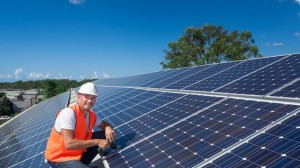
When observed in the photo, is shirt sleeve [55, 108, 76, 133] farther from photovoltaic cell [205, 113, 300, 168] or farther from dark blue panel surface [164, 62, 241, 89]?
dark blue panel surface [164, 62, 241, 89]

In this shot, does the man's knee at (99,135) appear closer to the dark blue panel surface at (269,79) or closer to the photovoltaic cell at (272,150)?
the photovoltaic cell at (272,150)

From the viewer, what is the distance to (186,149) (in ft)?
19.3

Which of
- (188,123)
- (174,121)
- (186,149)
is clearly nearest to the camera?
(186,149)

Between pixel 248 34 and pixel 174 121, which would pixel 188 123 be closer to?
pixel 174 121

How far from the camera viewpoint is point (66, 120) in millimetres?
6148

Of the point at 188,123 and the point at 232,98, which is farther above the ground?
the point at 232,98

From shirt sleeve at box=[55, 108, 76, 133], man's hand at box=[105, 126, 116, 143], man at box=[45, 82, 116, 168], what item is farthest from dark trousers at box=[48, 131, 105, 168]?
shirt sleeve at box=[55, 108, 76, 133]

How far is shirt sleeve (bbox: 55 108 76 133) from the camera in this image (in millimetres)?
6133

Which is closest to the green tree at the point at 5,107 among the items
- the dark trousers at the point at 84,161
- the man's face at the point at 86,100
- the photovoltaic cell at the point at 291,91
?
the dark trousers at the point at 84,161

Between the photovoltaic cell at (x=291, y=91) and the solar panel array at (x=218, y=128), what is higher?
the photovoltaic cell at (x=291, y=91)

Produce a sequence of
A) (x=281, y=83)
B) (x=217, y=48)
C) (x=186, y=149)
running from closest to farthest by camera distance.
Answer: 1. (x=186, y=149)
2. (x=281, y=83)
3. (x=217, y=48)

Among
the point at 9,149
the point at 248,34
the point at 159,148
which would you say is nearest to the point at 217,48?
the point at 248,34

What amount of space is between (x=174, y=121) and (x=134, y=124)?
65.4 inches

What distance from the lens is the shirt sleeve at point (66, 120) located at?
6133 mm
